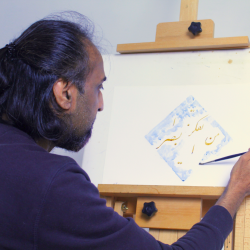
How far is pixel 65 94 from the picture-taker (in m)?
0.78

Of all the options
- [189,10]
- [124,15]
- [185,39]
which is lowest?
[185,39]

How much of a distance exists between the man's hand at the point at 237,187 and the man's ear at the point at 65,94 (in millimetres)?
457

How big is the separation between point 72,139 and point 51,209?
281 mm

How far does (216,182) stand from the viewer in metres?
0.96

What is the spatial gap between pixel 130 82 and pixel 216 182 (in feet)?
1.61

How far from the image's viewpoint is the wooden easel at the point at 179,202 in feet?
2.91

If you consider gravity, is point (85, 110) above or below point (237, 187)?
above

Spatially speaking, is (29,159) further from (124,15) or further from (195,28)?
(124,15)

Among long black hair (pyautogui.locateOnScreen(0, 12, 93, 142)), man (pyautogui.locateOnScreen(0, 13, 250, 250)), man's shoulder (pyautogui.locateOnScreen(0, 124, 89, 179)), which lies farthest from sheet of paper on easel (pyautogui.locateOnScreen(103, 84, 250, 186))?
man's shoulder (pyautogui.locateOnScreen(0, 124, 89, 179))

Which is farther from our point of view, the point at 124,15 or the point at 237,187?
the point at 124,15

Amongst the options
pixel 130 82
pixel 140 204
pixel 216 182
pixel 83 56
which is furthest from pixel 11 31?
pixel 216 182

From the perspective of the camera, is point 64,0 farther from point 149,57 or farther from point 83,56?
point 83,56

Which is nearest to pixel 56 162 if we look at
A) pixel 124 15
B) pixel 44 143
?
pixel 44 143

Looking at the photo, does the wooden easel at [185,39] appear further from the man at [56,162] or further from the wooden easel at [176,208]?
the wooden easel at [176,208]
